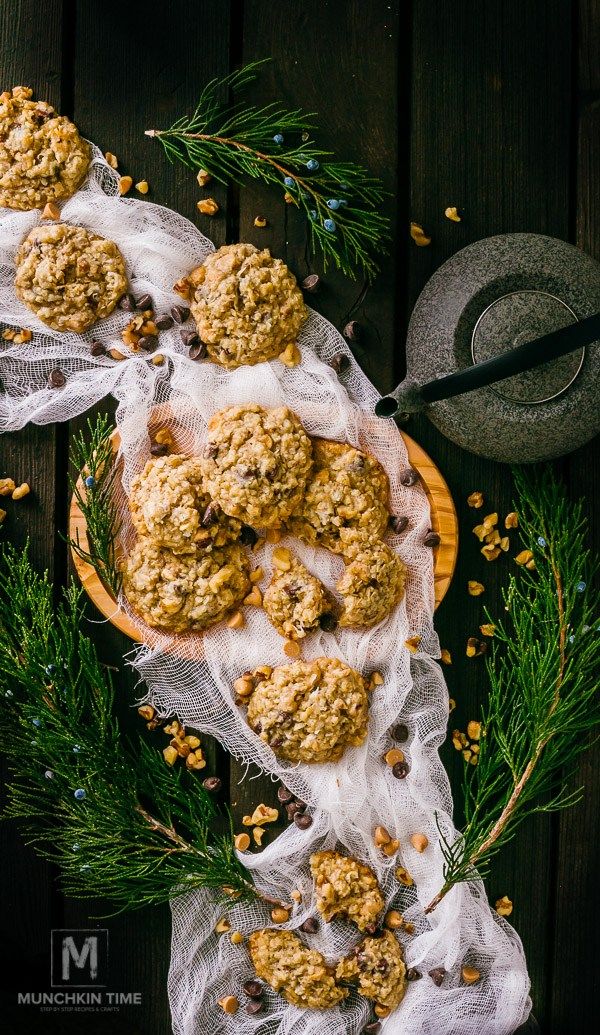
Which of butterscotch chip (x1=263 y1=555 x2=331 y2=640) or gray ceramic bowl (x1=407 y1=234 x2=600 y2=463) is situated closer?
gray ceramic bowl (x1=407 y1=234 x2=600 y2=463)

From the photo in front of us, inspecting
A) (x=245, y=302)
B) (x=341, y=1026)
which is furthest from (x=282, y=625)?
(x=341, y=1026)

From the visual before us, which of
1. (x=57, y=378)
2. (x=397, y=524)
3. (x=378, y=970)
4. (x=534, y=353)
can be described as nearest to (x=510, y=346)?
(x=534, y=353)

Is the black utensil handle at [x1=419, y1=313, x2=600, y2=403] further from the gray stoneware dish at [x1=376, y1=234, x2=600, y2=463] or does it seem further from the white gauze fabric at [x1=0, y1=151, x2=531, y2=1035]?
the white gauze fabric at [x1=0, y1=151, x2=531, y2=1035]

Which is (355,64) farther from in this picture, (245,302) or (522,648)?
(522,648)

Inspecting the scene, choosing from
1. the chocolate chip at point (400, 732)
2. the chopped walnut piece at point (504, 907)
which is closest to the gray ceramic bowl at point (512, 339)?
the chocolate chip at point (400, 732)

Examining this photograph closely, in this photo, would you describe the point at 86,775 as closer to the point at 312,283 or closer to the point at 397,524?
the point at 397,524

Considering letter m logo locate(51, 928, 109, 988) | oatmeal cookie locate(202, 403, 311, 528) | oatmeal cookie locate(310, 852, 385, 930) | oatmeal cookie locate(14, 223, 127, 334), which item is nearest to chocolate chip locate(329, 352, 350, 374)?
oatmeal cookie locate(202, 403, 311, 528)

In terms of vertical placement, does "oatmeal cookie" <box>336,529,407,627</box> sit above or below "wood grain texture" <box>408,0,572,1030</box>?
below
